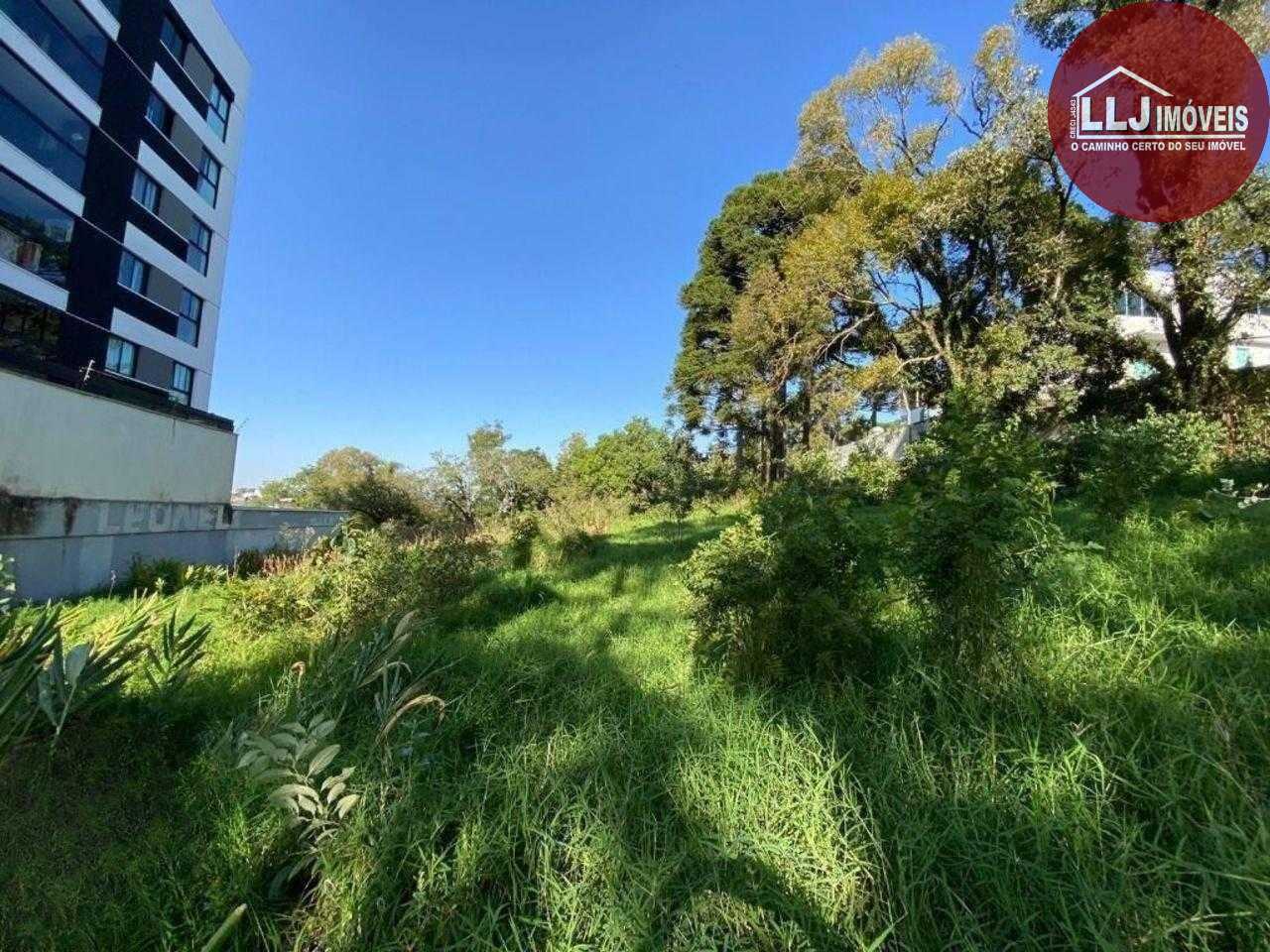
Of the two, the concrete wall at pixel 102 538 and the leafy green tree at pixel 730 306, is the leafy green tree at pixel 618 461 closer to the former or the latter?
the leafy green tree at pixel 730 306

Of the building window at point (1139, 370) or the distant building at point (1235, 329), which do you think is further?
the building window at point (1139, 370)

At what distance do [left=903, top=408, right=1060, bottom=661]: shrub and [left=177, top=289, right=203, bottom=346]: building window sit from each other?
24.4 m

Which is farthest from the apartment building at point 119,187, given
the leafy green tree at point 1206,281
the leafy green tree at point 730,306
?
the leafy green tree at point 1206,281

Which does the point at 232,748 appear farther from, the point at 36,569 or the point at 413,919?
the point at 36,569

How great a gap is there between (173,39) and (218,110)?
3.20 meters

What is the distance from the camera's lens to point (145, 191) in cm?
1734

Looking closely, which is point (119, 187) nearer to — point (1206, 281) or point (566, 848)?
point (566, 848)

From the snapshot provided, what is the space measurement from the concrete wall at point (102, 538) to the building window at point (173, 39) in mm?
16100

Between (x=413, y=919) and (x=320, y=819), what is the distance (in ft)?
1.68

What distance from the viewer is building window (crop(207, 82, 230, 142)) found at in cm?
2047

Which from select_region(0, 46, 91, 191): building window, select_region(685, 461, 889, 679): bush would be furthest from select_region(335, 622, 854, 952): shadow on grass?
select_region(0, 46, 91, 191): building window

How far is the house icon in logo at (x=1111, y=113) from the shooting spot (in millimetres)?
8148

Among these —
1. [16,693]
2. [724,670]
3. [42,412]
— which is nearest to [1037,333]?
[724,670]

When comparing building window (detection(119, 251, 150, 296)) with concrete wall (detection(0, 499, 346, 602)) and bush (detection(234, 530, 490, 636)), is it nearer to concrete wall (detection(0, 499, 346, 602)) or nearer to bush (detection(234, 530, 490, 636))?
concrete wall (detection(0, 499, 346, 602))
